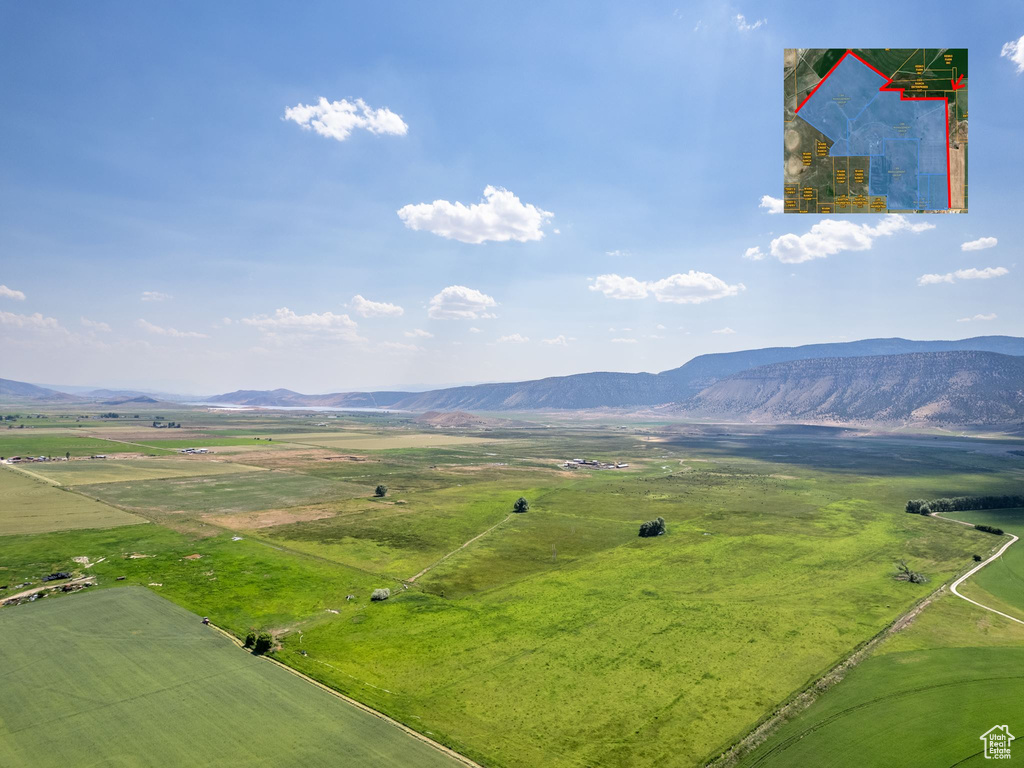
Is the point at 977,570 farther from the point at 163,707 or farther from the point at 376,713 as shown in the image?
the point at 163,707

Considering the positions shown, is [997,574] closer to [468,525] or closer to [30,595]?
[468,525]

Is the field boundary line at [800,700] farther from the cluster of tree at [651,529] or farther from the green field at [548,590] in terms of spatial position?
the cluster of tree at [651,529]

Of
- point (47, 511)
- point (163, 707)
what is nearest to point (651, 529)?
point (163, 707)

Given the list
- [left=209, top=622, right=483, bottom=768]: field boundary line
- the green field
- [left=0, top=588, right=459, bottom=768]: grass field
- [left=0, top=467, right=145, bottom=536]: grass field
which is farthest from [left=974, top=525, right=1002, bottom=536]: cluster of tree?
[left=0, top=467, right=145, bottom=536]: grass field

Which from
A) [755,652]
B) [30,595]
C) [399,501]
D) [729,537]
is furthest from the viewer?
[399,501]

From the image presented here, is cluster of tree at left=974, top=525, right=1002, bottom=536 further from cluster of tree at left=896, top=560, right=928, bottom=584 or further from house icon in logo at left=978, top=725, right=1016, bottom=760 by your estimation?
house icon in logo at left=978, top=725, right=1016, bottom=760

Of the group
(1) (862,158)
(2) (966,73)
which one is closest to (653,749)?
(1) (862,158)
